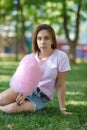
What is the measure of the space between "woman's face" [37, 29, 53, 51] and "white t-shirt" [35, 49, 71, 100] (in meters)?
0.16

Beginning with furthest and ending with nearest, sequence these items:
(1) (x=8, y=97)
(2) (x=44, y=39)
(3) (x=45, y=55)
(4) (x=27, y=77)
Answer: (3) (x=45, y=55) → (2) (x=44, y=39) → (1) (x=8, y=97) → (4) (x=27, y=77)

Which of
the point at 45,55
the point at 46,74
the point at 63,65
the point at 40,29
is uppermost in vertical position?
the point at 40,29

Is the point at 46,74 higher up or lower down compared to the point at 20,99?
higher up

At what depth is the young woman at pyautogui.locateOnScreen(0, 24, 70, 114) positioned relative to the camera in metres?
5.41

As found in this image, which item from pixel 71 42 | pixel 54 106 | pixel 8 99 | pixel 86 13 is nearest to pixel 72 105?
pixel 54 106

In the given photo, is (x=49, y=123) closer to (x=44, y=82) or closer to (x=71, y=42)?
(x=44, y=82)

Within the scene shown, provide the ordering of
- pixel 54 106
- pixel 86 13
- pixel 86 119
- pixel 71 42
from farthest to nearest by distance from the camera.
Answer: pixel 86 13, pixel 71 42, pixel 54 106, pixel 86 119

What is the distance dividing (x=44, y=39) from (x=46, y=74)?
1.53 ft

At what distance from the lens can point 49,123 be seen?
4.86 m

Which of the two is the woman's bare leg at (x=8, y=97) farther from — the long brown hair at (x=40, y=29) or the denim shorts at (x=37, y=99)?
the long brown hair at (x=40, y=29)

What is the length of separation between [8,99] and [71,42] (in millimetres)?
19290

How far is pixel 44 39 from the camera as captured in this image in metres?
5.49

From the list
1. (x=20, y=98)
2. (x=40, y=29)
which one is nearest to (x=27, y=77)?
(x=20, y=98)

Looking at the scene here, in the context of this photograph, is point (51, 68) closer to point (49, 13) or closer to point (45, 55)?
point (45, 55)
